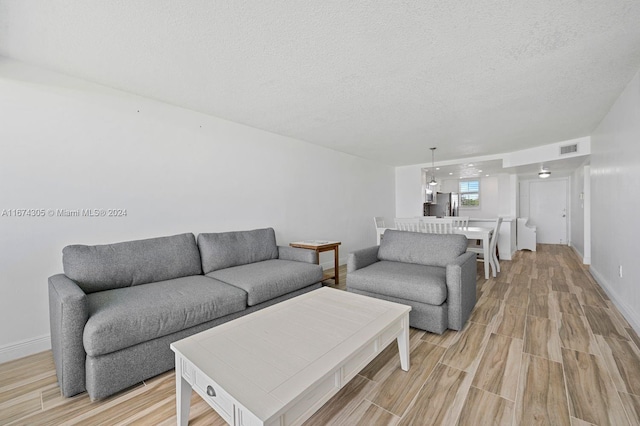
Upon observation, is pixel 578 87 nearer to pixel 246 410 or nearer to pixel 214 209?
pixel 246 410

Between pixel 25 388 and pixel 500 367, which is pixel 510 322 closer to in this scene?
pixel 500 367

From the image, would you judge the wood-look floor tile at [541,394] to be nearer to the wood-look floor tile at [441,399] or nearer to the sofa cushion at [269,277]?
the wood-look floor tile at [441,399]

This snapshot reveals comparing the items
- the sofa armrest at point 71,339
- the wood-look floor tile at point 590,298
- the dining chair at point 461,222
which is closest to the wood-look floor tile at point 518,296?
the wood-look floor tile at point 590,298

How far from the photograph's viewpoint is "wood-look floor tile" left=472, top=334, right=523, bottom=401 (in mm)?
1590

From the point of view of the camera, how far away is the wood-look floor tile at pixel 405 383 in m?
1.48

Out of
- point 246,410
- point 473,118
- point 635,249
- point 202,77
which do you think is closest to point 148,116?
point 202,77

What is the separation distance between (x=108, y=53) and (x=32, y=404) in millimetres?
2321

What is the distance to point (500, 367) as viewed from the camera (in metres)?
1.80

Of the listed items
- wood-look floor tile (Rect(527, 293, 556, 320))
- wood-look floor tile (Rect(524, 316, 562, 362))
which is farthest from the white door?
wood-look floor tile (Rect(524, 316, 562, 362))

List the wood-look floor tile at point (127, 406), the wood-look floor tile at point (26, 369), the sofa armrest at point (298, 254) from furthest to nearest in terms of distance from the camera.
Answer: the sofa armrest at point (298, 254) → the wood-look floor tile at point (26, 369) → the wood-look floor tile at point (127, 406)

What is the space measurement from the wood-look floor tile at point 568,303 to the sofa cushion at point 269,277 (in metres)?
2.59

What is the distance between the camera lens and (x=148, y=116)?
2738 mm

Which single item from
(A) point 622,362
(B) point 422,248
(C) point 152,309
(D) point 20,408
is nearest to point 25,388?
(D) point 20,408

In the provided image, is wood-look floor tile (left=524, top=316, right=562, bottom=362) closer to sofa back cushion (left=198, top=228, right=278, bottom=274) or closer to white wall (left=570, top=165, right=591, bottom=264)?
sofa back cushion (left=198, top=228, right=278, bottom=274)
